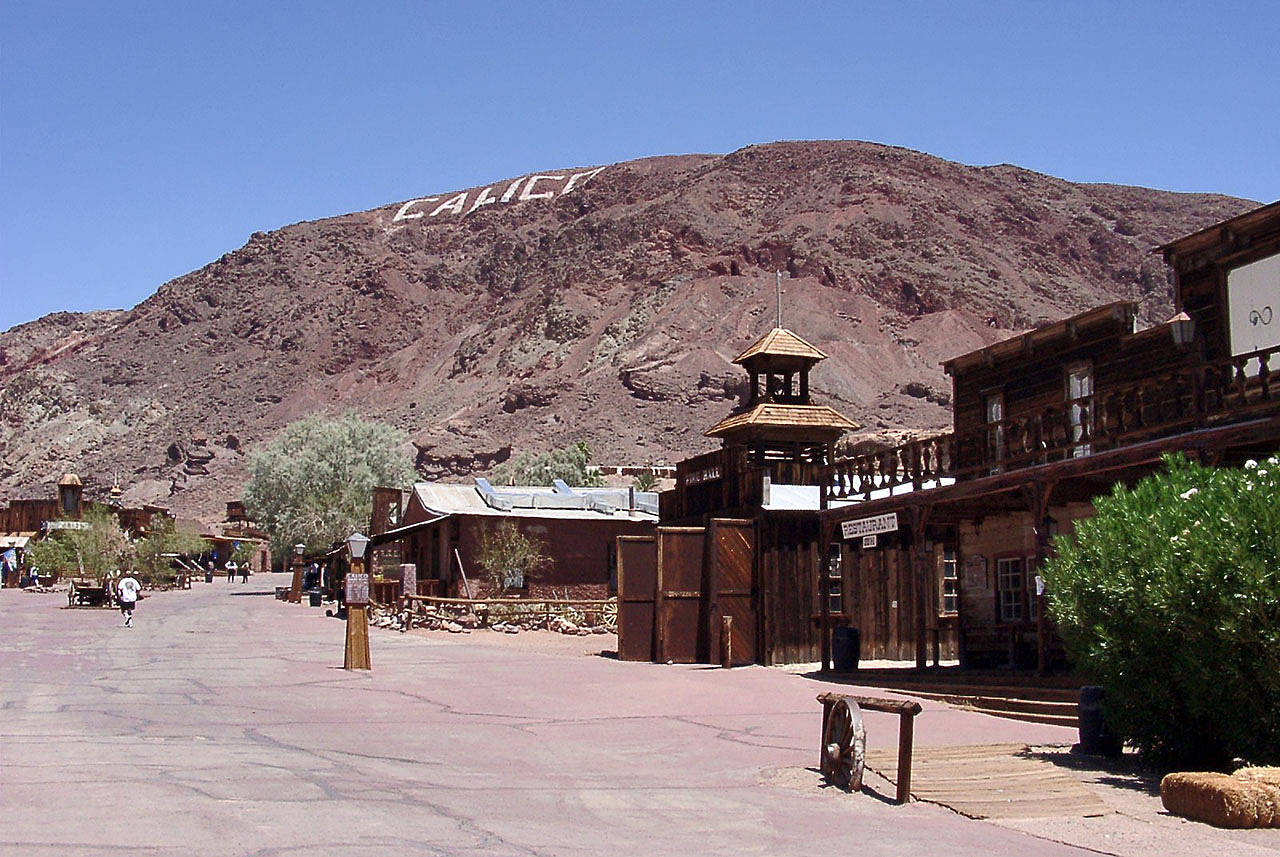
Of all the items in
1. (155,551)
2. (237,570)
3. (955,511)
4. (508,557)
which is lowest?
(508,557)

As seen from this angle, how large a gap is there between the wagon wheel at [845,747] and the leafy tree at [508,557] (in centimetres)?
2476

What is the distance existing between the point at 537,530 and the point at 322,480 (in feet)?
88.7

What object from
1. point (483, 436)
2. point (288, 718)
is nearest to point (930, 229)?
point (483, 436)

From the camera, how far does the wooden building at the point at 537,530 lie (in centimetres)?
3638

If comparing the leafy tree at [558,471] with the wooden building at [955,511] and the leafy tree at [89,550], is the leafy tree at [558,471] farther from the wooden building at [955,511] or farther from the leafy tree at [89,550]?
the wooden building at [955,511]

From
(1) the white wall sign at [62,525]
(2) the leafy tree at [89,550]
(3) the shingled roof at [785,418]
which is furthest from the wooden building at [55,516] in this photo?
(3) the shingled roof at [785,418]

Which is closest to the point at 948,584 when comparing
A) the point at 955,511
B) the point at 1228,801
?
the point at 955,511

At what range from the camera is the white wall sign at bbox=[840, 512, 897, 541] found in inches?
774

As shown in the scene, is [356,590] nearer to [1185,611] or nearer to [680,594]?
[680,594]

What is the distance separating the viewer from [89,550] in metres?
51.8

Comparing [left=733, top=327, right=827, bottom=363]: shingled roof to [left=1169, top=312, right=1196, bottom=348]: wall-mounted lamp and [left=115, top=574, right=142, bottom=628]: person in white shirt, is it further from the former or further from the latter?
[left=115, top=574, right=142, bottom=628]: person in white shirt

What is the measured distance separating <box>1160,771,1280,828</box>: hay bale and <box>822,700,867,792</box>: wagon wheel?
2201 mm

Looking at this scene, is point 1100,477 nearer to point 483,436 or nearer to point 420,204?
point 483,436

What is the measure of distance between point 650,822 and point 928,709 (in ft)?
26.5
